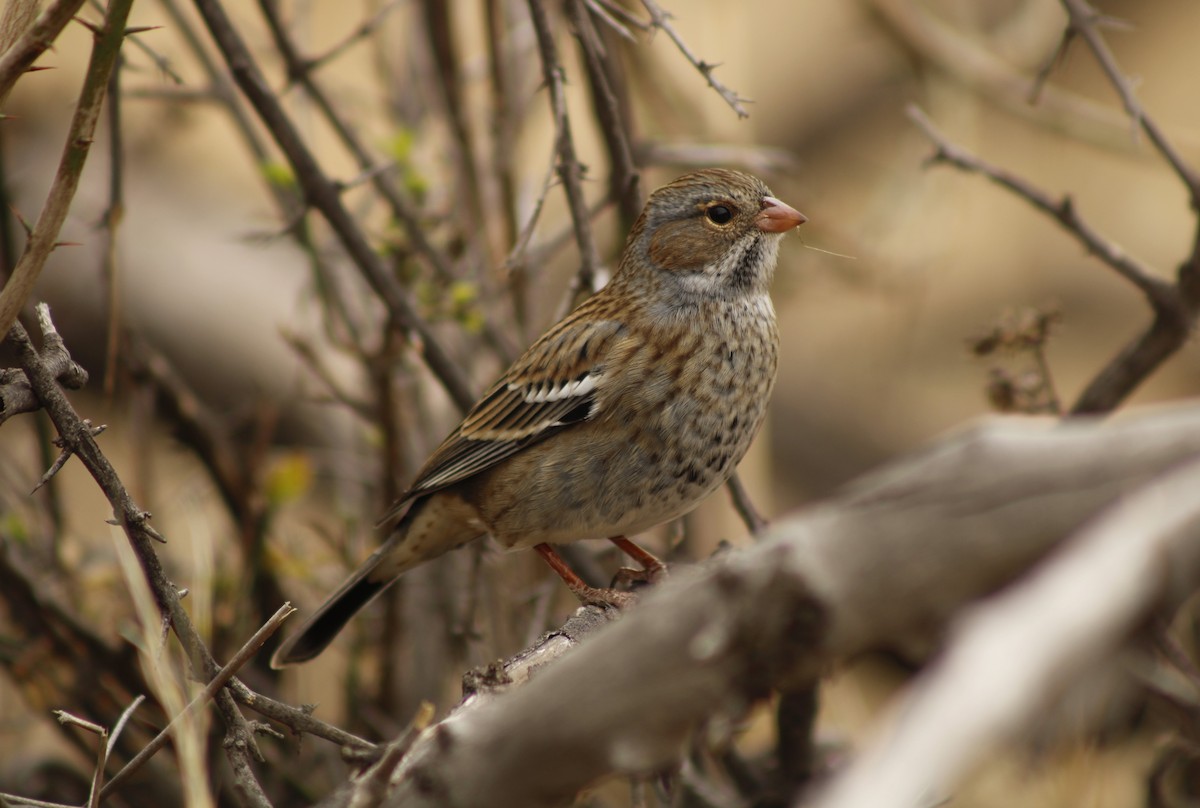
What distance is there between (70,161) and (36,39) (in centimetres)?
22

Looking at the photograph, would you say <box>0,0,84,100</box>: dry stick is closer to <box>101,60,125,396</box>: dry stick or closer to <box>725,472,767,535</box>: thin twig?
<box>101,60,125,396</box>: dry stick

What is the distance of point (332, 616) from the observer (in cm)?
416

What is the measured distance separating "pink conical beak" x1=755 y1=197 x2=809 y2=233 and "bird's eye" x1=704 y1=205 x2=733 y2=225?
0.10 m

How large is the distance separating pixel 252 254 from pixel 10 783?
4.23m

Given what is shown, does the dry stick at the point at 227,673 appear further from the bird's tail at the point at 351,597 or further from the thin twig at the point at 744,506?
the thin twig at the point at 744,506

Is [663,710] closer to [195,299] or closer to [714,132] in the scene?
[714,132]

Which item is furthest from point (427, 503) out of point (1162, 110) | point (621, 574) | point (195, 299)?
point (1162, 110)

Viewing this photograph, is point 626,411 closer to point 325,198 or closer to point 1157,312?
point 325,198

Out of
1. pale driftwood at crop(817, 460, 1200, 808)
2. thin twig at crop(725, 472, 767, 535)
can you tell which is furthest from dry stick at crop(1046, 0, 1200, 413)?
pale driftwood at crop(817, 460, 1200, 808)

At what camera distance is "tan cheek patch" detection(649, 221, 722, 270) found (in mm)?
4258

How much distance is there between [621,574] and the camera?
404 centimetres

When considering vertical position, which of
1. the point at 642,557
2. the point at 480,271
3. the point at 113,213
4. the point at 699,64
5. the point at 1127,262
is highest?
the point at 113,213

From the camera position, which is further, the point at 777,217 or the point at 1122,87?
the point at 777,217

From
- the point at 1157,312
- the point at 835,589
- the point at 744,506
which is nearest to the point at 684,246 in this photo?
the point at 744,506
